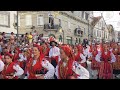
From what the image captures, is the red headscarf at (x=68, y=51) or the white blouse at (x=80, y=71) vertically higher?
the red headscarf at (x=68, y=51)

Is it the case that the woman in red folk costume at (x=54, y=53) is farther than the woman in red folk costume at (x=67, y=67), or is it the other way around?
the woman in red folk costume at (x=54, y=53)

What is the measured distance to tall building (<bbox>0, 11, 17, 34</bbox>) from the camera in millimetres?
6016

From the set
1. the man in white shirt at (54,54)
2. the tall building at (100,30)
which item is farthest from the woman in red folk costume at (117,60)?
the man in white shirt at (54,54)

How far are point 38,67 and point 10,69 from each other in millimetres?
A: 626

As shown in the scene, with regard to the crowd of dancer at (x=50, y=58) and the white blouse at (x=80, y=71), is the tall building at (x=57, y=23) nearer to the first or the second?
the crowd of dancer at (x=50, y=58)

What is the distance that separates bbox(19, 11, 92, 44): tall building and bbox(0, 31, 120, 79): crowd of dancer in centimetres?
14

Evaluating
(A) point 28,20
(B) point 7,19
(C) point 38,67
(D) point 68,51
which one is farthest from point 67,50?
(B) point 7,19

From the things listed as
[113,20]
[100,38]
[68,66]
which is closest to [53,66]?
[68,66]

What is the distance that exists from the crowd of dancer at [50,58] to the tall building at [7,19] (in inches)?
3.8

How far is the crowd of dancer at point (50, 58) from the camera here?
5.91 metres

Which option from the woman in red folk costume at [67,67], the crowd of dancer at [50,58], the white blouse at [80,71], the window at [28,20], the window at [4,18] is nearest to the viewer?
the white blouse at [80,71]
